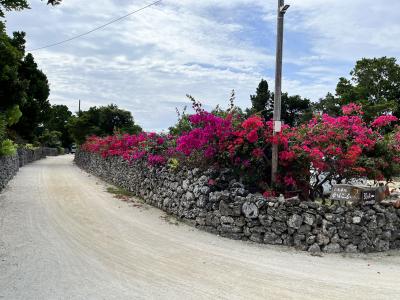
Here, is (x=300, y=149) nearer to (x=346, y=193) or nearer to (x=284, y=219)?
(x=346, y=193)

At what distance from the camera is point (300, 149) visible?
8078 millimetres

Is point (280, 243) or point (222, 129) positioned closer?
point (280, 243)

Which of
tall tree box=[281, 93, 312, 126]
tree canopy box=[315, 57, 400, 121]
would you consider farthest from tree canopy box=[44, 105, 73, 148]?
tree canopy box=[315, 57, 400, 121]

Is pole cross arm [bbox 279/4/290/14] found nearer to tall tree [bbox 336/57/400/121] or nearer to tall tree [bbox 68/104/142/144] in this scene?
tall tree [bbox 68/104/142/144]

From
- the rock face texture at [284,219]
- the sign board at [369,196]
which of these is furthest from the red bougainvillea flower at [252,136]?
the sign board at [369,196]

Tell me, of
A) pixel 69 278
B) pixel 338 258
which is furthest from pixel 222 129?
pixel 69 278

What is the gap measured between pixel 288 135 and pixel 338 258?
119 inches

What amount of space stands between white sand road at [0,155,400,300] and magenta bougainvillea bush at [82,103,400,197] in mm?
1789

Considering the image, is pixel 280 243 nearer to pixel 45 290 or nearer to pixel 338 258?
pixel 338 258

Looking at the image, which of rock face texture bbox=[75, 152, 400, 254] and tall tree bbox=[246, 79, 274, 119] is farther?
tall tree bbox=[246, 79, 274, 119]

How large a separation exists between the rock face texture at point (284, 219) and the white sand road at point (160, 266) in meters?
0.28

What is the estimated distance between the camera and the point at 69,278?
5242 mm

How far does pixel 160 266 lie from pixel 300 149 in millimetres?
4039

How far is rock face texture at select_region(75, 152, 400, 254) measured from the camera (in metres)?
7.04
